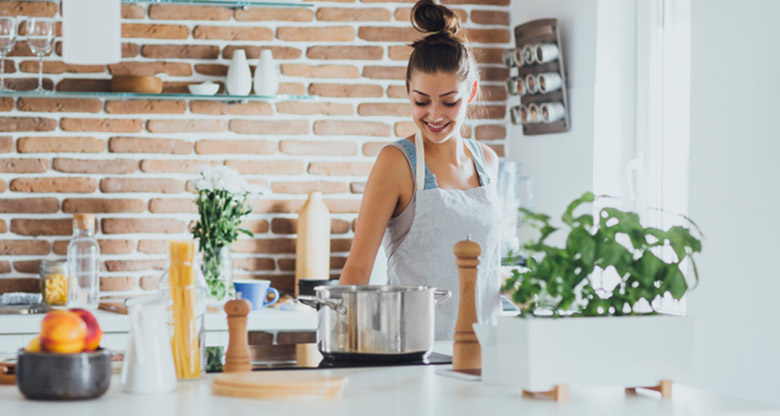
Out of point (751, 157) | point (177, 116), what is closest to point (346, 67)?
point (177, 116)

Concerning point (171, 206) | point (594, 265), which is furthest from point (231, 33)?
point (594, 265)

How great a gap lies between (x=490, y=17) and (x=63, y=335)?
9.67ft

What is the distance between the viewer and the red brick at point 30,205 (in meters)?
3.61

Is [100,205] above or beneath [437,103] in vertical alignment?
beneath

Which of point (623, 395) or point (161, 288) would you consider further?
point (161, 288)

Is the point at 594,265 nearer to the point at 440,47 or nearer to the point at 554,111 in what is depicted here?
the point at 440,47

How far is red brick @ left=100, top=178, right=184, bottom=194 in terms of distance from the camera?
3.68 metres

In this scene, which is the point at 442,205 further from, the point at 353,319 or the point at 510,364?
the point at 510,364

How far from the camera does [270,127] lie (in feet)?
12.5

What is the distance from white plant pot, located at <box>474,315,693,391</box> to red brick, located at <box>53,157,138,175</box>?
2519 millimetres

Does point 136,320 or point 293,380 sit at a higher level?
point 136,320

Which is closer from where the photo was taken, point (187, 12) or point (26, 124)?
point (26, 124)

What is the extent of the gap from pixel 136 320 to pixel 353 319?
42cm

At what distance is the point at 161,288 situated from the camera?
1585mm
